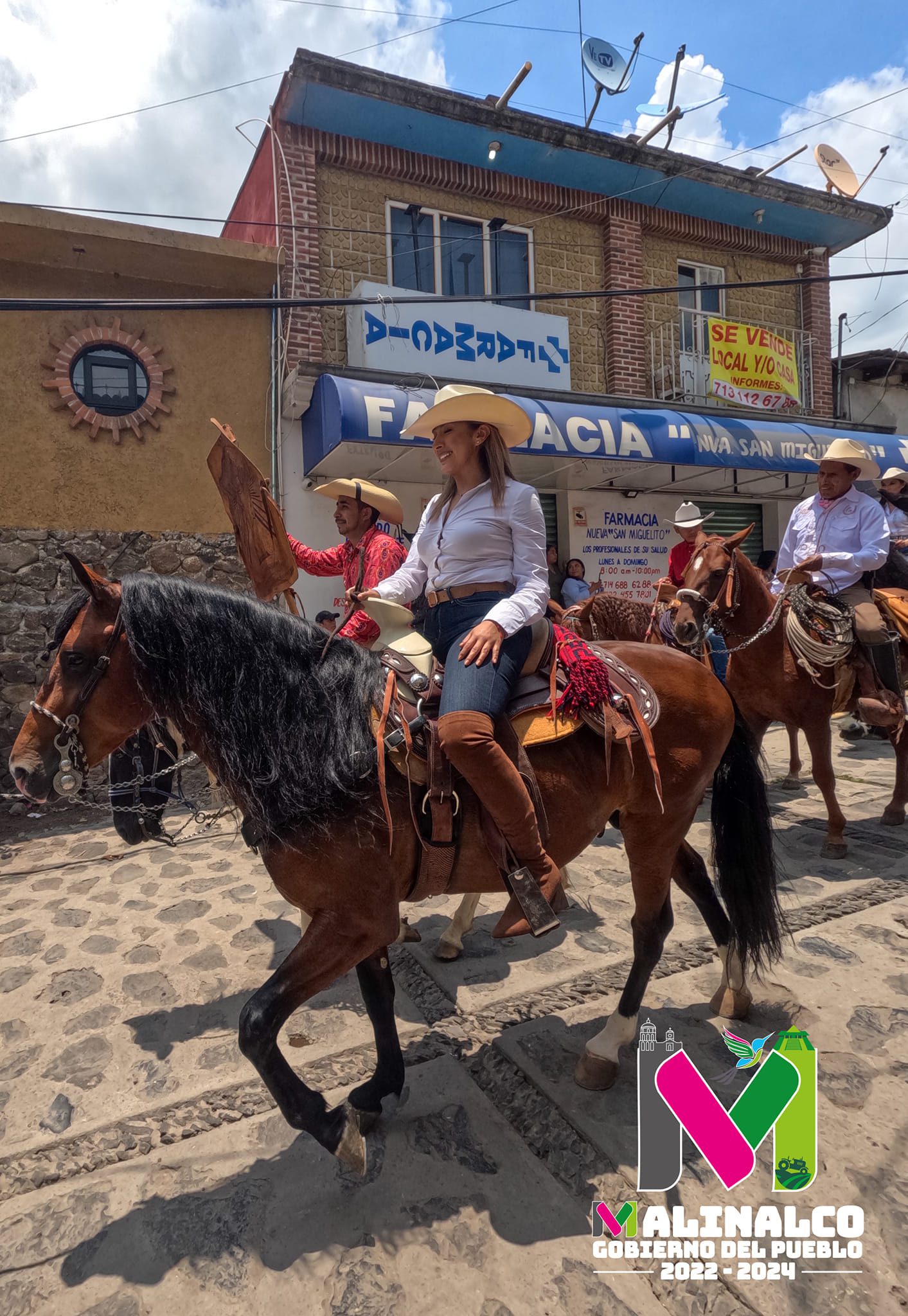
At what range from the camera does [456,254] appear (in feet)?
29.3

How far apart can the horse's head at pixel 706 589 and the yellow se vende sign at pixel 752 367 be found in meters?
6.51

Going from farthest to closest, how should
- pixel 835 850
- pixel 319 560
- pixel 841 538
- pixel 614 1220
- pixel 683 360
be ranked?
1. pixel 683 360
2. pixel 841 538
3. pixel 835 850
4. pixel 319 560
5. pixel 614 1220

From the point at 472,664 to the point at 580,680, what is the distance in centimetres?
45

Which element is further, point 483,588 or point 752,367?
point 752,367

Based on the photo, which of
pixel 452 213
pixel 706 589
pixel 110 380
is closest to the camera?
pixel 706 589

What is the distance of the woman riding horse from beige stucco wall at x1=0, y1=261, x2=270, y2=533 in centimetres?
541

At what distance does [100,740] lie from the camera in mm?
2066

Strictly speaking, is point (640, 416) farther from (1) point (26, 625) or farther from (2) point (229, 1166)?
(2) point (229, 1166)

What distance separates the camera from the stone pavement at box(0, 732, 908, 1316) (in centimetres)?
180

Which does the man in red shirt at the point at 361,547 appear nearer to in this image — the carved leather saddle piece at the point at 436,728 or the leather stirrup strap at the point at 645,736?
the carved leather saddle piece at the point at 436,728

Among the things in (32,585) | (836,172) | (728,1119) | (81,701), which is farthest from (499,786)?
(836,172)

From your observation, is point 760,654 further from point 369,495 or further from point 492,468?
point 492,468

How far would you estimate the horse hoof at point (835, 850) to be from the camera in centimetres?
465

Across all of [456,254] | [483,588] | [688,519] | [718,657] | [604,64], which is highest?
[604,64]
